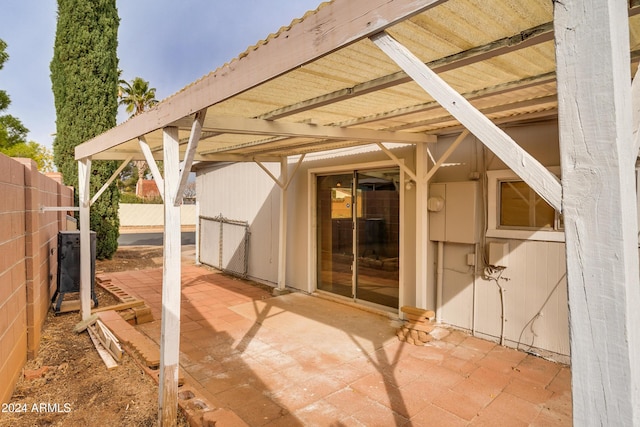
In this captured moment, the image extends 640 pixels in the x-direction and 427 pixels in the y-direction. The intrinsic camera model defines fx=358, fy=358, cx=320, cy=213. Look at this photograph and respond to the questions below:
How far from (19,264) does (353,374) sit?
3256mm

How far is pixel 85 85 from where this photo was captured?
9516 millimetres

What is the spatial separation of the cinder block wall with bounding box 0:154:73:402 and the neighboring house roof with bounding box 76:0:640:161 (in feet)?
3.02

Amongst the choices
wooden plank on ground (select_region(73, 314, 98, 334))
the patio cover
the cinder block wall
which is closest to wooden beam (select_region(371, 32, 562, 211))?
the patio cover

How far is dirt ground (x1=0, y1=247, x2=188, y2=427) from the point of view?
→ 2.61 meters

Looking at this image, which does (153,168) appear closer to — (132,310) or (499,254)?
(132,310)

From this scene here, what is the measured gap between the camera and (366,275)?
586 centimetres

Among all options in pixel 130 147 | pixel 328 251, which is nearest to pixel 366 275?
pixel 328 251

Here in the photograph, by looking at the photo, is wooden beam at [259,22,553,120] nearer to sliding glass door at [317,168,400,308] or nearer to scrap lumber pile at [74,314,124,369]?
sliding glass door at [317,168,400,308]

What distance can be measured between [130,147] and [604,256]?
5280 mm

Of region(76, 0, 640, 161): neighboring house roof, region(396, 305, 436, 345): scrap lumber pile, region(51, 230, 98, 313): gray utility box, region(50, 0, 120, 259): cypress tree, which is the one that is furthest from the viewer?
→ region(50, 0, 120, 259): cypress tree

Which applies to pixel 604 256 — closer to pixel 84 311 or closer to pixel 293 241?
pixel 84 311

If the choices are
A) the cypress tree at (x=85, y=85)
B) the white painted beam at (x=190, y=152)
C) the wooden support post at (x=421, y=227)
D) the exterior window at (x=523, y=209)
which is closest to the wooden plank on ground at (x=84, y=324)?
the white painted beam at (x=190, y=152)

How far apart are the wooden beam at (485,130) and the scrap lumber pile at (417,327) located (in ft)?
11.9

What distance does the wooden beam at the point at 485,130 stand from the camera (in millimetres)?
1034
